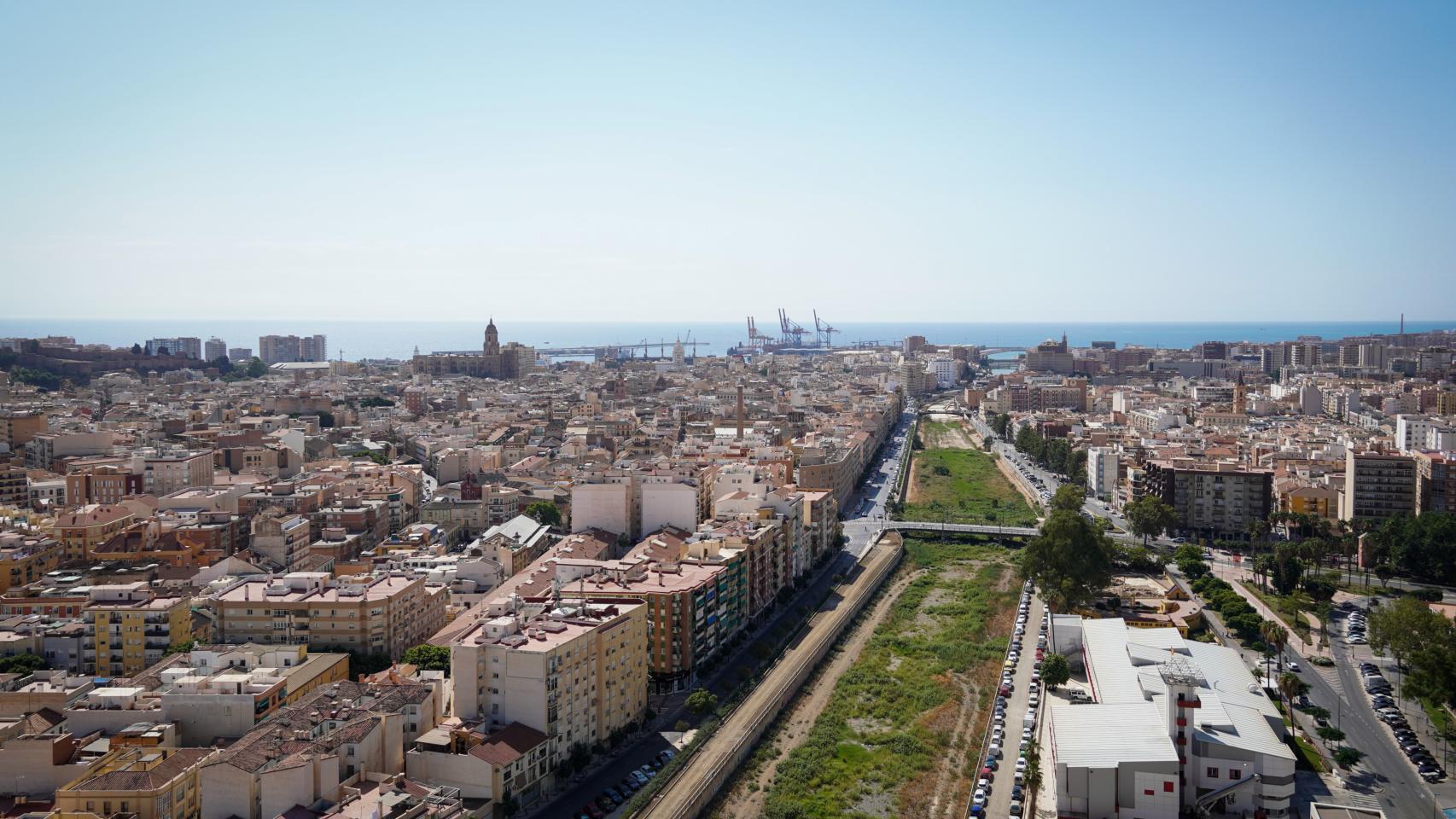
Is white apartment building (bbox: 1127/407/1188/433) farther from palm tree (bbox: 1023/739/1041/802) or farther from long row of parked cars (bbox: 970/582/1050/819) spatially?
palm tree (bbox: 1023/739/1041/802)

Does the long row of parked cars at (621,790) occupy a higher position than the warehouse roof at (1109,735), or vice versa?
the warehouse roof at (1109,735)

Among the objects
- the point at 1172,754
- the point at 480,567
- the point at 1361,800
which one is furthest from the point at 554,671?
the point at 1361,800

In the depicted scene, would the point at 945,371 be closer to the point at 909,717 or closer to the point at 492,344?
the point at 492,344

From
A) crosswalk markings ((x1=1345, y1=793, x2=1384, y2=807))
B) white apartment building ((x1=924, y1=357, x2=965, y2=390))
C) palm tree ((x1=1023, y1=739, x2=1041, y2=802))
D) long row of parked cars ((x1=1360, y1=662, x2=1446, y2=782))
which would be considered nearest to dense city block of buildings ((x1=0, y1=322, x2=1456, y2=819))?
palm tree ((x1=1023, y1=739, x2=1041, y2=802))

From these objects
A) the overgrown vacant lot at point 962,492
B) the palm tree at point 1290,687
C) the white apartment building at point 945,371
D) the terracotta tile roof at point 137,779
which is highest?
the white apartment building at point 945,371

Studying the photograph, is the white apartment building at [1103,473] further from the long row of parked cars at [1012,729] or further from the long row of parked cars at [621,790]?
the long row of parked cars at [621,790]

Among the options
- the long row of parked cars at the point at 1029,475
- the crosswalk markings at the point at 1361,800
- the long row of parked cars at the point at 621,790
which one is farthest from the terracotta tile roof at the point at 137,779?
the long row of parked cars at the point at 1029,475
